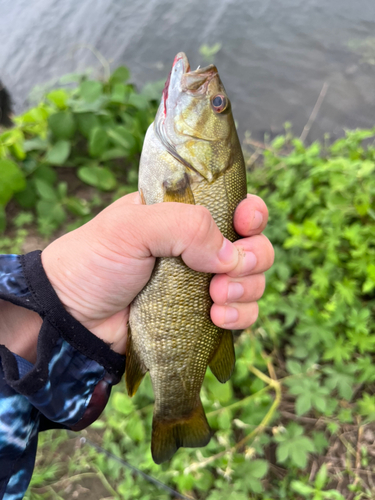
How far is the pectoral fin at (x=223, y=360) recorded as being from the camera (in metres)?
1.79

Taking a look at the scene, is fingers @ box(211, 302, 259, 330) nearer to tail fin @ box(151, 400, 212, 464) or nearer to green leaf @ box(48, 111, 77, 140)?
tail fin @ box(151, 400, 212, 464)

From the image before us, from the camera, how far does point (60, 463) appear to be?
8.50 feet

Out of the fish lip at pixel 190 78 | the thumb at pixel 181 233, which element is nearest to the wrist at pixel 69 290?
the thumb at pixel 181 233

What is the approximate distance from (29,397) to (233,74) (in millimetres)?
6525

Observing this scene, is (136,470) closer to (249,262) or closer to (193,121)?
(249,262)

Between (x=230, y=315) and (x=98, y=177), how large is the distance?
298 cm

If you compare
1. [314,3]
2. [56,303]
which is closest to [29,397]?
[56,303]

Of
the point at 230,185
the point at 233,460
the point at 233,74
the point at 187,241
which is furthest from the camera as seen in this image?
the point at 233,74

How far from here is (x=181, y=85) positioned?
165 centimetres

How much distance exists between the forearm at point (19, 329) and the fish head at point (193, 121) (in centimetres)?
124

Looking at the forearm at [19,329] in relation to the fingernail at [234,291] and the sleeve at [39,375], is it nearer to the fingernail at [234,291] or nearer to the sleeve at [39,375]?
the sleeve at [39,375]

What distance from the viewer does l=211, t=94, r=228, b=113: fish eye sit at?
1689 millimetres

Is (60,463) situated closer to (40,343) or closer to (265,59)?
(40,343)

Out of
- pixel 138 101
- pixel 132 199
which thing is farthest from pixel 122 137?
pixel 132 199
